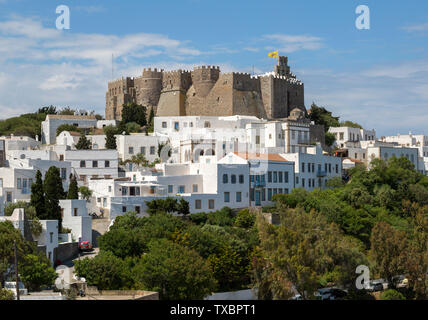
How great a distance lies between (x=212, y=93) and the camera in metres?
72.9

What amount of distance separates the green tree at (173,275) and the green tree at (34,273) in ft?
13.2

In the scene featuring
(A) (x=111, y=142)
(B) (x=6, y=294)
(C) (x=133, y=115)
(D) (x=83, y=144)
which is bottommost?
(B) (x=6, y=294)

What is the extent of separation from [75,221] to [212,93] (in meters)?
34.3

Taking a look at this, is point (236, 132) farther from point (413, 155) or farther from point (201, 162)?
point (413, 155)

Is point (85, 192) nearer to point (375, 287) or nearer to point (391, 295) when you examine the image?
point (375, 287)

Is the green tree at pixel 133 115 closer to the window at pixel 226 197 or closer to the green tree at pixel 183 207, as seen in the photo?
the window at pixel 226 197

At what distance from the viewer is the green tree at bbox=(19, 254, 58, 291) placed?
30781mm

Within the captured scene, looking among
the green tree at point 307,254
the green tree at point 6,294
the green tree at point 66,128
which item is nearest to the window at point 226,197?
the green tree at point 307,254

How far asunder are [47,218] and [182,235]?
8.07 metres

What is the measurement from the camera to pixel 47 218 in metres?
40.1

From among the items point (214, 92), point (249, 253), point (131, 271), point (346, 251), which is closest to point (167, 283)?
point (131, 271)

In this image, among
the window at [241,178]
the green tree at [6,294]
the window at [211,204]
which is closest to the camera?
the green tree at [6,294]

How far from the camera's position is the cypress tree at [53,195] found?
40438mm

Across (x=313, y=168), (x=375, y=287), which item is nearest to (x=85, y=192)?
(x=313, y=168)
